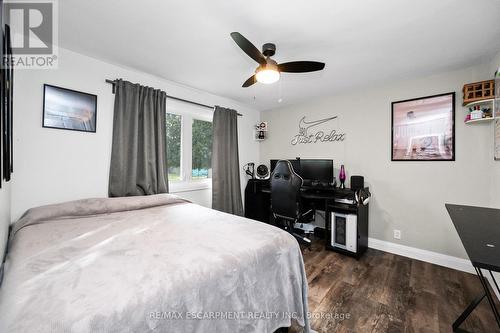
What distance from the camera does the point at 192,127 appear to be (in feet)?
10.6

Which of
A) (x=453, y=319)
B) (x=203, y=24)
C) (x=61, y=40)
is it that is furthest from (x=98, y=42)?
(x=453, y=319)

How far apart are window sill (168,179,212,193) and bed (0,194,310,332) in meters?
1.19

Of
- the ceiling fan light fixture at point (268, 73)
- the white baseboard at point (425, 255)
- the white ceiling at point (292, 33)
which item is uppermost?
the white ceiling at point (292, 33)

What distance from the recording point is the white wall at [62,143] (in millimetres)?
1850

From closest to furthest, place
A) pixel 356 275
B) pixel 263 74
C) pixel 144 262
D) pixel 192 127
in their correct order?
pixel 144 262, pixel 263 74, pixel 356 275, pixel 192 127

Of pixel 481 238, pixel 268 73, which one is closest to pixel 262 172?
pixel 268 73

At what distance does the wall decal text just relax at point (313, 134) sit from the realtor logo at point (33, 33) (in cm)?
328

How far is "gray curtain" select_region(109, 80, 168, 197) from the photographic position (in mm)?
2357

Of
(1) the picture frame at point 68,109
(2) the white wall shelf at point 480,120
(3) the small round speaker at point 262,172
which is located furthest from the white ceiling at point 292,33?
(3) the small round speaker at point 262,172

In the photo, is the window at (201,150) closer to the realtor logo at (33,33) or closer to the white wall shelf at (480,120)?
the realtor logo at (33,33)

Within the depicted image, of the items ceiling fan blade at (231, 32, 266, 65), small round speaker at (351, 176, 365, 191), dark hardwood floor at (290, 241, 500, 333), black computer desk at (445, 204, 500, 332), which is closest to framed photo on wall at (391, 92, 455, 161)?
small round speaker at (351, 176, 365, 191)

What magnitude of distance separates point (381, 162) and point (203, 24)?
2.78 m

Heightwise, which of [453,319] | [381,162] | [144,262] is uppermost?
[381,162]

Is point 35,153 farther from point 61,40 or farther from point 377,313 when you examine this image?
point 377,313
